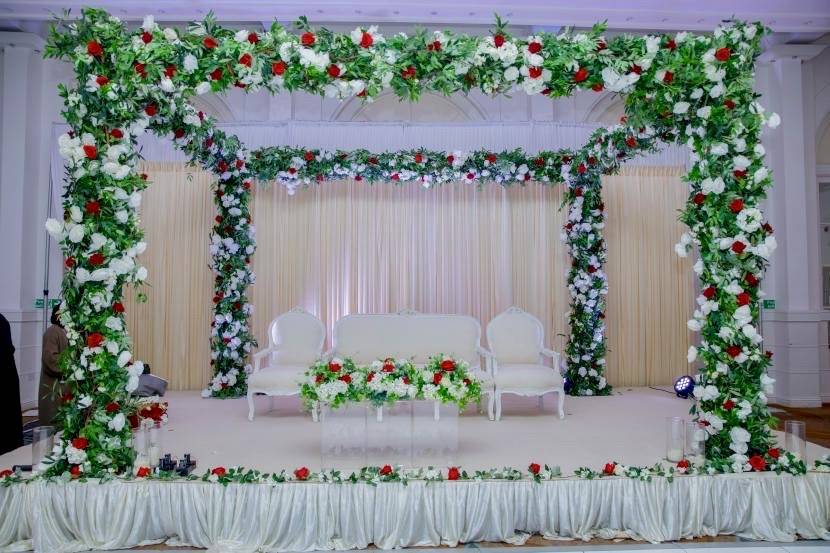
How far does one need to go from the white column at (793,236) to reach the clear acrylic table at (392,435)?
661 centimetres

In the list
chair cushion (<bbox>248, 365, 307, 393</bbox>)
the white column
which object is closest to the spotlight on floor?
the white column

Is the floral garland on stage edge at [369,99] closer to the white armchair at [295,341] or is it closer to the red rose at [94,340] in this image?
the red rose at [94,340]

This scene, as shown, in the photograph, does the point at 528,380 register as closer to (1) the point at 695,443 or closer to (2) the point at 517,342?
(2) the point at 517,342

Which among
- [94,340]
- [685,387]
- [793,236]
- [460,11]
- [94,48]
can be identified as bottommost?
[685,387]

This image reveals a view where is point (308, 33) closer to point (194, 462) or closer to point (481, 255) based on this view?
point (194, 462)

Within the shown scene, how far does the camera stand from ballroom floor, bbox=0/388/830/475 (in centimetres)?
523

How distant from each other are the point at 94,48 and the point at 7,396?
3.36 metres

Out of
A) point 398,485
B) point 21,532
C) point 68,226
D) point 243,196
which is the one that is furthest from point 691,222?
point 243,196

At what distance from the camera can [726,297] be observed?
190 inches

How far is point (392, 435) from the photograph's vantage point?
503cm

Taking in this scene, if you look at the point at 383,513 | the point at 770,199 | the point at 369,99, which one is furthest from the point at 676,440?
the point at 770,199

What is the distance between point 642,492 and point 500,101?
7654mm

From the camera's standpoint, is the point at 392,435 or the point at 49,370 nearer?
the point at 392,435

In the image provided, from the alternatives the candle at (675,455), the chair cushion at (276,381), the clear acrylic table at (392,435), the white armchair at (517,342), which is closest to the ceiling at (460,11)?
the white armchair at (517,342)
